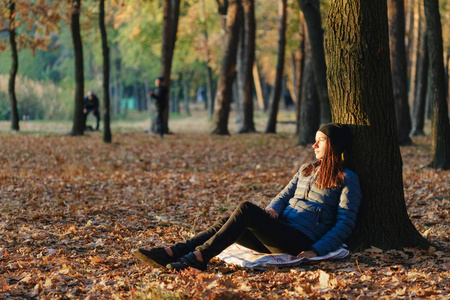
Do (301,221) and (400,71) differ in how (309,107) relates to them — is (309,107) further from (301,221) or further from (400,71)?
(301,221)

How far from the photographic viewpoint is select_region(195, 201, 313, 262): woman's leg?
5.36 m

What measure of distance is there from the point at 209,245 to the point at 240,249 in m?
0.75

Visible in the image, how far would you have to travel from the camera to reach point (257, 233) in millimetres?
5570

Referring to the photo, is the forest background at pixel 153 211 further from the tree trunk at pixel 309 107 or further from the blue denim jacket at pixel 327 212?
the blue denim jacket at pixel 327 212

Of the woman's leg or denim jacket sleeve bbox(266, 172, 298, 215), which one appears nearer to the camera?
the woman's leg

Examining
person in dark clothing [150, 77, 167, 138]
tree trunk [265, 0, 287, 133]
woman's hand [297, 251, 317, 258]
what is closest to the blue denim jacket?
woman's hand [297, 251, 317, 258]

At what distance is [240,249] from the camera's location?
6.00 meters

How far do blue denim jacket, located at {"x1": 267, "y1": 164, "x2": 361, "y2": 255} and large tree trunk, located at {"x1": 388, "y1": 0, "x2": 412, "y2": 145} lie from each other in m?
12.4

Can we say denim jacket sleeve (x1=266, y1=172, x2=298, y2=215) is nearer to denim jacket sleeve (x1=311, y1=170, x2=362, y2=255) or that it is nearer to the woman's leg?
the woman's leg

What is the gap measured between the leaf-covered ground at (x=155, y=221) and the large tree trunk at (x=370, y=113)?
26cm

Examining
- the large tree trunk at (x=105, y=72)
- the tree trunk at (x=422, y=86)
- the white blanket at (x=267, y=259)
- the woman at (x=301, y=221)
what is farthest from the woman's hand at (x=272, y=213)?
the tree trunk at (x=422, y=86)

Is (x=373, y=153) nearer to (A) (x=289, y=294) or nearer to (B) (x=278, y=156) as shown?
(A) (x=289, y=294)

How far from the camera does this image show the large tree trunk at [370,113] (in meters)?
5.85

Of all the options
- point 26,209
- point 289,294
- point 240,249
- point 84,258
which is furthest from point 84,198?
point 289,294
